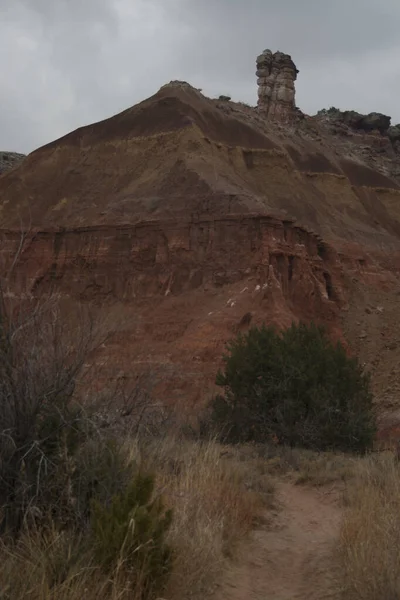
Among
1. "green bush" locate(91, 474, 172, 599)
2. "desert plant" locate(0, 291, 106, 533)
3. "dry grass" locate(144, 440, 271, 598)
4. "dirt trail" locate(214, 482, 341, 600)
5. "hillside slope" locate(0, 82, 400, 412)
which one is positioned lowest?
"dirt trail" locate(214, 482, 341, 600)

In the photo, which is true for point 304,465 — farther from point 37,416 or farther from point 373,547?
point 37,416

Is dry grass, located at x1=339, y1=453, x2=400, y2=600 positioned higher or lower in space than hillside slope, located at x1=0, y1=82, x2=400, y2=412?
lower

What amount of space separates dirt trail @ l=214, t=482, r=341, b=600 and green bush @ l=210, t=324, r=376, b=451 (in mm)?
6714

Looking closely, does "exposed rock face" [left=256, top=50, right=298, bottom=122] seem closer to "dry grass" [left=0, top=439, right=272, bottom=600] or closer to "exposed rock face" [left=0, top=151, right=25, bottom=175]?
"exposed rock face" [left=0, top=151, right=25, bottom=175]

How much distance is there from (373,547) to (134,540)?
2.06 metres

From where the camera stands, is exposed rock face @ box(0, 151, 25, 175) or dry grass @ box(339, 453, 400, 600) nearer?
dry grass @ box(339, 453, 400, 600)

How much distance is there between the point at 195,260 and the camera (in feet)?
A: 121

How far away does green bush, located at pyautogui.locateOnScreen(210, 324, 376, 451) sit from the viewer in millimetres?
16844

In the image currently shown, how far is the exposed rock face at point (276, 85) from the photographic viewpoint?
67.4 m

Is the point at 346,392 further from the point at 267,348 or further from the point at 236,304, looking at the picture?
the point at 236,304

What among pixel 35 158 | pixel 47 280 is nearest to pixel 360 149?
pixel 35 158

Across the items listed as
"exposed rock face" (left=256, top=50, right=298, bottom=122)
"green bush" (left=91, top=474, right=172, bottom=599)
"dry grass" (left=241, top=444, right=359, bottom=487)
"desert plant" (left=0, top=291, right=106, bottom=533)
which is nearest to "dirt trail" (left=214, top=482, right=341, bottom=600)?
"green bush" (left=91, top=474, right=172, bottom=599)

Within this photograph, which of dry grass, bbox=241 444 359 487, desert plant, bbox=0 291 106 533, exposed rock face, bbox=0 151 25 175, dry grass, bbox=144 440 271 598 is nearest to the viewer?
desert plant, bbox=0 291 106 533

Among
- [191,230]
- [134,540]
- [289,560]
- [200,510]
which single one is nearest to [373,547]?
[289,560]
